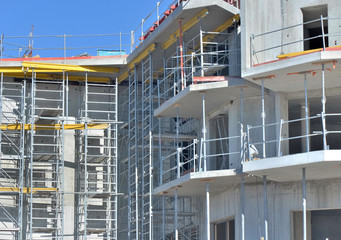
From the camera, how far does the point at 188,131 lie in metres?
36.7

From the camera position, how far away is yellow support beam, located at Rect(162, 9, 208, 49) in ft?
104

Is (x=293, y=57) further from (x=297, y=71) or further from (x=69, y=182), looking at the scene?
(x=69, y=182)

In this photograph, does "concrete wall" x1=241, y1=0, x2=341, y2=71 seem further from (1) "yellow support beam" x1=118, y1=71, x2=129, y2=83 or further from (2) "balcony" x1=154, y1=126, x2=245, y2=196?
(1) "yellow support beam" x1=118, y1=71, x2=129, y2=83

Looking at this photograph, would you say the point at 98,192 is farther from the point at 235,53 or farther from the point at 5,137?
the point at 235,53

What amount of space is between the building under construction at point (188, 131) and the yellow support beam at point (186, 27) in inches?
2.3

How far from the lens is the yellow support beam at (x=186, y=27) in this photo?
31625 mm

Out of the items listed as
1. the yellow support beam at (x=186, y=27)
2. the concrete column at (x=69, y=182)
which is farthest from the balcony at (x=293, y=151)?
the concrete column at (x=69, y=182)

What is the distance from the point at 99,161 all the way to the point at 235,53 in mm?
10949

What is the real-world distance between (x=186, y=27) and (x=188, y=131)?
209 inches

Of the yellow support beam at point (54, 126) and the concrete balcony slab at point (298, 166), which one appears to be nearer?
the concrete balcony slab at point (298, 166)

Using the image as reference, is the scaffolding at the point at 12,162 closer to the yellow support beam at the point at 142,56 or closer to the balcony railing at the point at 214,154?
the yellow support beam at the point at 142,56

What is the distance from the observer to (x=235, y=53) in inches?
1235

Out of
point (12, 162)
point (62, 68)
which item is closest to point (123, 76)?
point (62, 68)

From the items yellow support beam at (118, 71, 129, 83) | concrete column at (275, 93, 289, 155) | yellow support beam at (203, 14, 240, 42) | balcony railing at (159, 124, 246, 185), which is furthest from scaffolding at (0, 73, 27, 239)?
concrete column at (275, 93, 289, 155)
